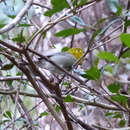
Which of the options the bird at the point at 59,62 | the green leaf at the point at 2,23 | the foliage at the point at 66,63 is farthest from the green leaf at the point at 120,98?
the green leaf at the point at 2,23

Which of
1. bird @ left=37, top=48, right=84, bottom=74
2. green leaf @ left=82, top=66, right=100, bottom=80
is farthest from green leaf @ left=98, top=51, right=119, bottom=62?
bird @ left=37, top=48, right=84, bottom=74

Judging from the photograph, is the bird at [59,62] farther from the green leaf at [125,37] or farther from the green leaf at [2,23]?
the green leaf at [125,37]

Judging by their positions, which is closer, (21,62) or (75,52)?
(21,62)

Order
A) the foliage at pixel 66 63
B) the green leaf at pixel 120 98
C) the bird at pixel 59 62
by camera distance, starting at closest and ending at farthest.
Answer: the foliage at pixel 66 63 → the green leaf at pixel 120 98 → the bird at pixel 59 62

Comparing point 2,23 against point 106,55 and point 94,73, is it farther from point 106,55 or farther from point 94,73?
point 106,55

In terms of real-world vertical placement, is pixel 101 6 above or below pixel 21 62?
above

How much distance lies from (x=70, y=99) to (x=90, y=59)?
105cm

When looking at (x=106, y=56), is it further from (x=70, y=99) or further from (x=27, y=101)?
(x=27, y=101)

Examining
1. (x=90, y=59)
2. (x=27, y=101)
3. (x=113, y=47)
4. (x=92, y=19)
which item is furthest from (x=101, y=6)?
(x=27, y=101)

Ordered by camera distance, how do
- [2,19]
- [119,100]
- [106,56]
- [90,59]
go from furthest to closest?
[90,59] < [2,19] < [119,100] < [106,56]

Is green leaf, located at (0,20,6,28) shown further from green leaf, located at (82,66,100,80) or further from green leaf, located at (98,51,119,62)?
green leaf, located at (98,51,119,62)

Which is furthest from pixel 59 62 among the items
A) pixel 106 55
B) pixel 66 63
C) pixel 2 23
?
pixel 106 55

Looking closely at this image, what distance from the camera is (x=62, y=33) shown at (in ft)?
3.21

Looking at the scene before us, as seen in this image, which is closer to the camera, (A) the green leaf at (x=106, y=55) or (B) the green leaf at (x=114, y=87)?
(A) the green leaf at (x=106, y=55)
